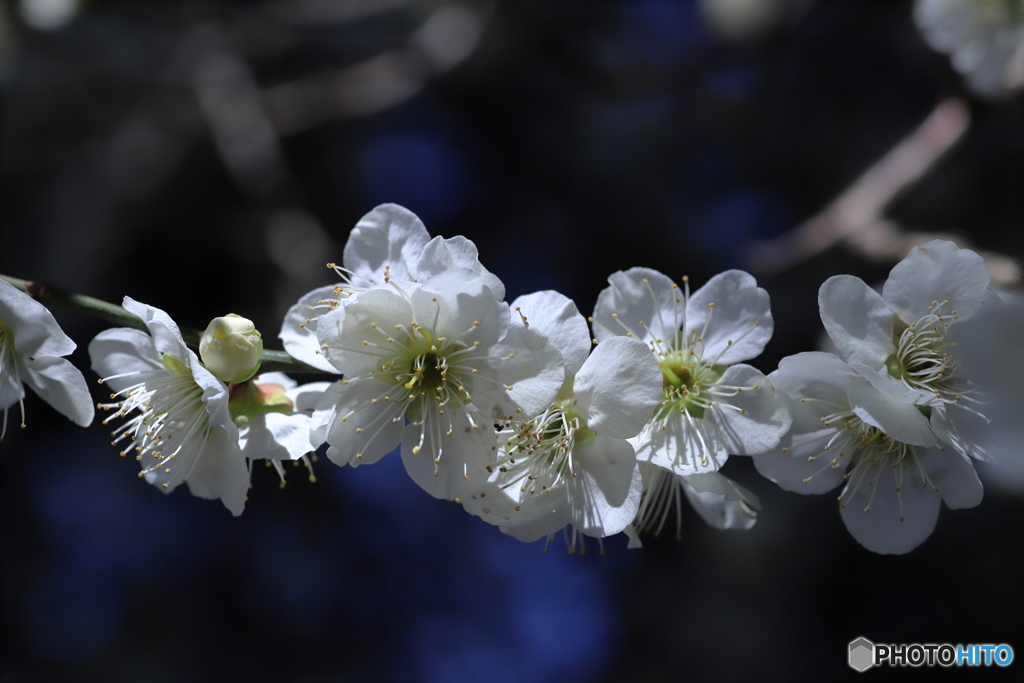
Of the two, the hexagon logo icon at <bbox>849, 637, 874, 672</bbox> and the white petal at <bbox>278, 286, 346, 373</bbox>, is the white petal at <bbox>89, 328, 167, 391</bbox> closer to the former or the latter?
the white petal at <bbox>278, 286, 346, 373</bbox>

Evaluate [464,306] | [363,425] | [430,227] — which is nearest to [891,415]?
[464,306]

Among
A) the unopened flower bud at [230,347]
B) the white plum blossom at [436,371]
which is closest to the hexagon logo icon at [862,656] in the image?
the white plum blossom at [436,371]

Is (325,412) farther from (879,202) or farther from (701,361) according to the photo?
(879,202)

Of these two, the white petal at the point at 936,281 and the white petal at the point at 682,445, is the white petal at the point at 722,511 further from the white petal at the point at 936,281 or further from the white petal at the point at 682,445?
the white petal at the point at 936,281

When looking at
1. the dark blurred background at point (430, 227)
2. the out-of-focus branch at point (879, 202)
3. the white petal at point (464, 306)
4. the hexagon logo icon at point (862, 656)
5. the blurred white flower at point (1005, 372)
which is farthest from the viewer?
the dark blurred background at point (430, 227)

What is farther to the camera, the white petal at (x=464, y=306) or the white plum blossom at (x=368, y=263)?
the white plum blossom at (x=368, y=263)

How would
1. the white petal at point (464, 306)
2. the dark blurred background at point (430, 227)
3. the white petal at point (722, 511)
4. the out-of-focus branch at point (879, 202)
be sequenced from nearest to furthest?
the white petal at point (464, 306) < the white petal at point (722, 511) < the out-of-focus branch at point (879, 202) < the dark blurred background at point (430, 227)

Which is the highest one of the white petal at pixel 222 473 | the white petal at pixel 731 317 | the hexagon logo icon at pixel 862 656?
the white petal at pixel 731 317

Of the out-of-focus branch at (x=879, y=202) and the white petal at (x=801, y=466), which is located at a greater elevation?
the out-of-focus branch at (x=879, y=202)

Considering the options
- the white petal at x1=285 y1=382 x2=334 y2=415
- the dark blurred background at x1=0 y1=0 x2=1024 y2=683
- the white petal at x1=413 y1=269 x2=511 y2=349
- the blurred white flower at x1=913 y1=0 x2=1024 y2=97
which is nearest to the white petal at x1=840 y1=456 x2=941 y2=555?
the white petal at x1=413 y1=269 x2=511 y2=349
